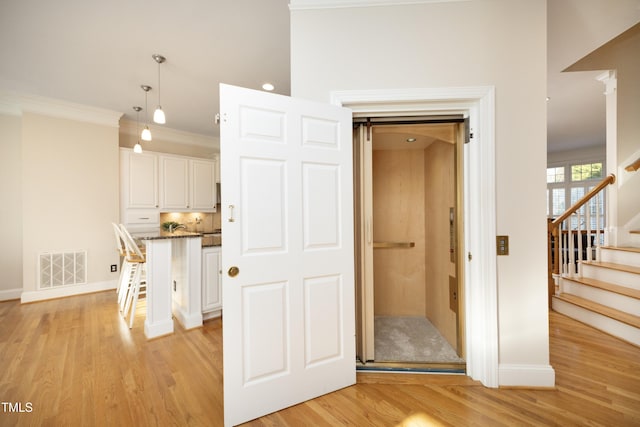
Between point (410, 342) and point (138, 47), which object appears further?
point (138, 47)

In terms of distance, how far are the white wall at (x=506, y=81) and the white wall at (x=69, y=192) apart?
4.30 meters

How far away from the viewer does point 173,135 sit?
528 centimetres

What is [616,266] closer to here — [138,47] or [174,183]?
[138,47]

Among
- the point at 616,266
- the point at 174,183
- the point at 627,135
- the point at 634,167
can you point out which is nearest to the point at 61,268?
Result: the point at 174,183

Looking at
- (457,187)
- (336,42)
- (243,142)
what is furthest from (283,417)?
(336,42)

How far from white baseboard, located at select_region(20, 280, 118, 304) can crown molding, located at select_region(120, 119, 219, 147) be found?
9.17ft

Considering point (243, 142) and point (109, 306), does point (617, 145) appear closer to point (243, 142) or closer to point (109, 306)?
point (243, 142)

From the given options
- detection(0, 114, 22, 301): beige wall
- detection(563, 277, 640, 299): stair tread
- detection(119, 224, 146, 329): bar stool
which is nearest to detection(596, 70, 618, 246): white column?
detection(563, 277, 640, 299): stair tread

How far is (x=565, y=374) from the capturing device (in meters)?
1.96

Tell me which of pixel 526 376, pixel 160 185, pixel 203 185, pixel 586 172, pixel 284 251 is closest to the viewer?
pixel 284 251

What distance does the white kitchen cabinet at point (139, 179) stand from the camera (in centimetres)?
452

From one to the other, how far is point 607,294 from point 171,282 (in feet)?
15.9

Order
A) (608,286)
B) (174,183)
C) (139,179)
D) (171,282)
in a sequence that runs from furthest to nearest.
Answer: (174,183), (139,179), (608,286), (171,282)

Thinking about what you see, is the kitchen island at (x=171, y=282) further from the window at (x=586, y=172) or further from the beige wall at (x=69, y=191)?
the window at (x=586, y=172)
